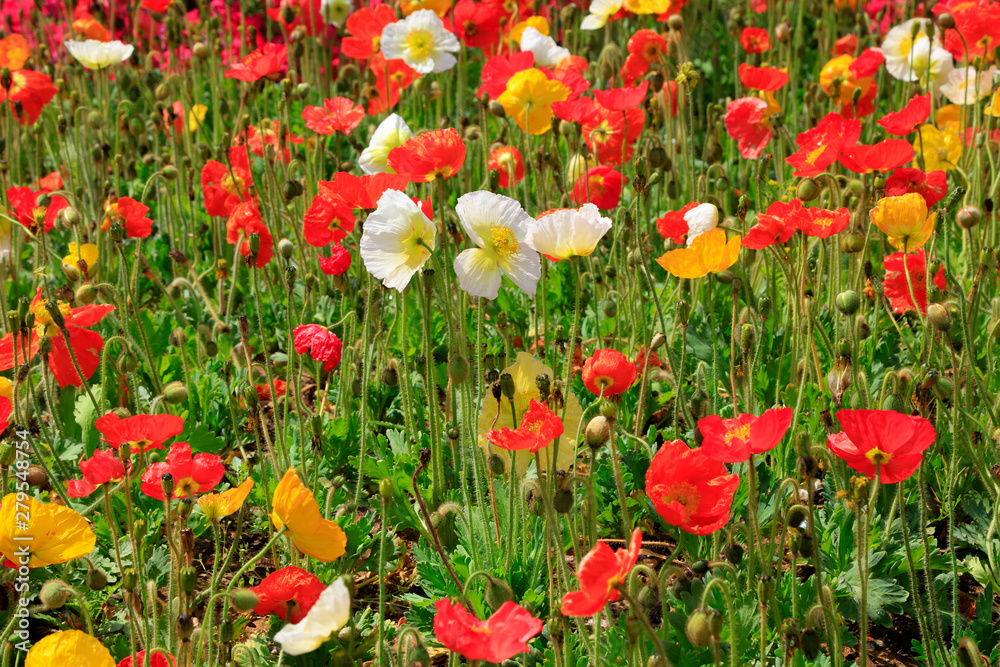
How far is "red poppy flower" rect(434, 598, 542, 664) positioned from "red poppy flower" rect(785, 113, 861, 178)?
139 cm

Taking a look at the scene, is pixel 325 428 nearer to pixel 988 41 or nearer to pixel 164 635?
pixel 164 635

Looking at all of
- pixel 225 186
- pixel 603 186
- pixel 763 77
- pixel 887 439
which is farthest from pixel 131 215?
pixel 887 439

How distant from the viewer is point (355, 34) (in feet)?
11.4

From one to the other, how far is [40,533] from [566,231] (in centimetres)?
96

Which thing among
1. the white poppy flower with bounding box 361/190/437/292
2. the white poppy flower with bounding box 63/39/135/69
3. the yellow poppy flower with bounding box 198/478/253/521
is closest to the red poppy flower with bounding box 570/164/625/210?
the white poppy flower with bounding box 361/190/437/292

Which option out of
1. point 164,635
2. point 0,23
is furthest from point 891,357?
point 0,23

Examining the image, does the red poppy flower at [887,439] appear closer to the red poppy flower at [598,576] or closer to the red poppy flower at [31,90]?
the red poppy flower at [598,576]

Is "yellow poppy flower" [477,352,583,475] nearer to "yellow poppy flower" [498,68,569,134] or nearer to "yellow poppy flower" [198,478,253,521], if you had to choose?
"yellow poppy flower" [198,478,253,521]

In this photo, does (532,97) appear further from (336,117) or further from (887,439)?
(887,439)

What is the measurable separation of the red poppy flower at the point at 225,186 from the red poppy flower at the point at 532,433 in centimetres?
156

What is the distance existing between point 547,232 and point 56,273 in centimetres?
208

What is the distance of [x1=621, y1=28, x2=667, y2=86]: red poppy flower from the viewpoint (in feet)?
10.1

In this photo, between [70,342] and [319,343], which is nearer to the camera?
[70,342]

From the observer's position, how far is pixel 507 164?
280 cm
